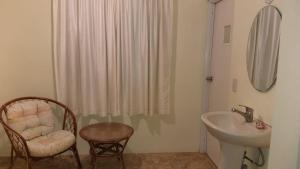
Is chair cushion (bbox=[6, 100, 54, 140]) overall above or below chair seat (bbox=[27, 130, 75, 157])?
above

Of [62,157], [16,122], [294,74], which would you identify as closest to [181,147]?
[62,157]

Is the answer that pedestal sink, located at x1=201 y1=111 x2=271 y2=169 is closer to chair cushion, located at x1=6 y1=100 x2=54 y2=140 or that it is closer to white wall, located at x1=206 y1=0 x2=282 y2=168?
white wall, located at x1=206 y1=0 x2=282 y2=168

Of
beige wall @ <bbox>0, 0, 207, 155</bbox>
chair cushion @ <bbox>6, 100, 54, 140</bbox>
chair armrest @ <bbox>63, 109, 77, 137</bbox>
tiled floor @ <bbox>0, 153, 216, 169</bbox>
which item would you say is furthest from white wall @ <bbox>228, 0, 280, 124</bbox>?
chair cushion @ <bbox>6, 100, 54, 140</bbox>

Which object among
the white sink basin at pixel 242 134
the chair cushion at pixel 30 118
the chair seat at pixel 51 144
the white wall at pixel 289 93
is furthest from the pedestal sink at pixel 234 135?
the chair cushion at pixel 30 118

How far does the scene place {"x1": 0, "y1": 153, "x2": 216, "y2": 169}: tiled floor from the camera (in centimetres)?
285

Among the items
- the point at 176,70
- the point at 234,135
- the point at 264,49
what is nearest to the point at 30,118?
the point at 176,70

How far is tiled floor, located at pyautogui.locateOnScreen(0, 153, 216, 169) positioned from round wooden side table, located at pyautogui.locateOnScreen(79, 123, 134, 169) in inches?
10.0

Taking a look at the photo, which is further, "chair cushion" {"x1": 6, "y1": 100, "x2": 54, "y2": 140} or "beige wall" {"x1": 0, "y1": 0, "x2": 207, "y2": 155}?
"beige wall" {"x1": 0, "y1": 0, "x2": 207, "y2": 155}

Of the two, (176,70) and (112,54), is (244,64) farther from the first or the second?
(112,54)

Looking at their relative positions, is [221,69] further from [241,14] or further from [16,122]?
[16,122]

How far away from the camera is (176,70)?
3111 mm

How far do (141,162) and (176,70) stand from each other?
1.22m

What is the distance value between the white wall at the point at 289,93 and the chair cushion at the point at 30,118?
232 centimetres

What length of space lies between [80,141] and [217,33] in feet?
7.08
